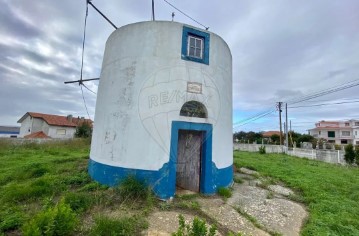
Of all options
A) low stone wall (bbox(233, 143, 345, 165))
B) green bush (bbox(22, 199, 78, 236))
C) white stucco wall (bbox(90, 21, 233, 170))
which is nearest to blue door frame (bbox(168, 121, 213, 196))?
white stucco wall (bbox(90, 21, 233, 170))

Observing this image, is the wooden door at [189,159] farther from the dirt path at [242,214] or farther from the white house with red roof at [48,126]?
the white house with red roof at [48,126]

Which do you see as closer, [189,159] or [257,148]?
[189,159]

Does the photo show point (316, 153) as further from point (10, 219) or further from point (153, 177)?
point (10, 219)

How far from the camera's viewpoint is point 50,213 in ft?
11.5

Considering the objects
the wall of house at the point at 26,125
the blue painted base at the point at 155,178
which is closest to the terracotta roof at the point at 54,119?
the wall of house at the point at 26,125

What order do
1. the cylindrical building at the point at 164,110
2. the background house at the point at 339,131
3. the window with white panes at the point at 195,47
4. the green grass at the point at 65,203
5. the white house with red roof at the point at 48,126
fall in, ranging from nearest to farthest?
the green grass at the point at 65,203 < the cylindrical building at the point at 164,110 < the window with white panes at the point at 195,47 < the white house with red roof at the point at 48,126 < the background house at the point at 339,131

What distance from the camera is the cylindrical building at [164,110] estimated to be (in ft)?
20.7

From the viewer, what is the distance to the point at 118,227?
159 inches

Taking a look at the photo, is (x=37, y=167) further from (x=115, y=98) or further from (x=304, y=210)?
(x=304, y=210)

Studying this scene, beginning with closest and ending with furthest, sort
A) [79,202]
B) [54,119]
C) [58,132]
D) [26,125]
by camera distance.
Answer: [79,202], [58,132], [54,119], [26,125]

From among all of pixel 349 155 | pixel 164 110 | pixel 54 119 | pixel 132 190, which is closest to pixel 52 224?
pixel 132 190

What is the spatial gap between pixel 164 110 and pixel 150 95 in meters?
0.61

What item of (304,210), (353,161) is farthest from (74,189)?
(353,161)

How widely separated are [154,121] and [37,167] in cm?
616
